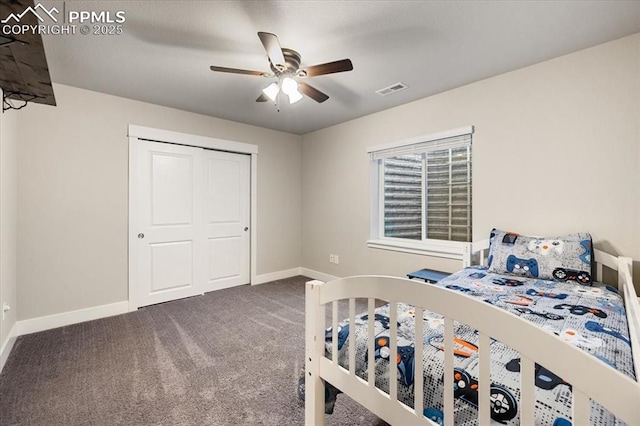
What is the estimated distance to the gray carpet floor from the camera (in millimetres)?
1636

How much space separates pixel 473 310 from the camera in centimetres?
84

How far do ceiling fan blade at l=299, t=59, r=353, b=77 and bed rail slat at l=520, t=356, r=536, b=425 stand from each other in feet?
5.92

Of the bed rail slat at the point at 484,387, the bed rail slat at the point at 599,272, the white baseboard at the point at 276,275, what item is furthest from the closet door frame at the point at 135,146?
the bed rail slat at the point at 599,272

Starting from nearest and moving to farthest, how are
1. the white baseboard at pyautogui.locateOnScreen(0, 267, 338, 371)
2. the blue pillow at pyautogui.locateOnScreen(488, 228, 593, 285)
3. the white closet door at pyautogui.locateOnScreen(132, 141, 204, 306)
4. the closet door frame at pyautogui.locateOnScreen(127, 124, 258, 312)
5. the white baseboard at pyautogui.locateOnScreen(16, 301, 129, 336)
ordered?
the blue pillow at pyautogui.locateOnScreen(488, 228, 593, 285), the white baseboard at pyautogui.locateOnScreen(0, 267, 338, 371), the white baseboard at pyautogui.locateOnScreen(16, 301, 129, 336), the closet door frame at pyautogui.locateOnScreen(127, 124, 258, 312), the white closet door at pyautogui.locateOnScreen(132, 141, 204, 306)

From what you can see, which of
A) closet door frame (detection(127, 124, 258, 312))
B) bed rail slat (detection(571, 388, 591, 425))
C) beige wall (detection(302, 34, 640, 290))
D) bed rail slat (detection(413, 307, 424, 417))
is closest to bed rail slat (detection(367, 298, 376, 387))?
bed rail slat (detection(413, 307, 424, 417))

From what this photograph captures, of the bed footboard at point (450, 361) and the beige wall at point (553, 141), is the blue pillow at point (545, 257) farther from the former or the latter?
the bed footboard at point (450, 361)

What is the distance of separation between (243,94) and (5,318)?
9.07 feet

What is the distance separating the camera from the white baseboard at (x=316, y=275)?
4.37m

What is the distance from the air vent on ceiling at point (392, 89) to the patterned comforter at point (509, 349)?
1.98 metres

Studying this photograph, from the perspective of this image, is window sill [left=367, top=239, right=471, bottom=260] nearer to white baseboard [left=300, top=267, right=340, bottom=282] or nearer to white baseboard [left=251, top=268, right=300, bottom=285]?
white baseboard [left=300, top=267, right=340, bottom=282]

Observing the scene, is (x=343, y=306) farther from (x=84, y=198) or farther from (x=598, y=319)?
(x=84, y=198)

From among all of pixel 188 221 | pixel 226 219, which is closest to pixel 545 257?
pixel 226 219

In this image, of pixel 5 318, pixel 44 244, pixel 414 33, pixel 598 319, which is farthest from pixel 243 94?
pixel 598 319

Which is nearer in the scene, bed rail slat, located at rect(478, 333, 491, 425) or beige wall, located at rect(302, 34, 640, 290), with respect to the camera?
bed rail slat, located at rect(478, 333, 491, 425)
